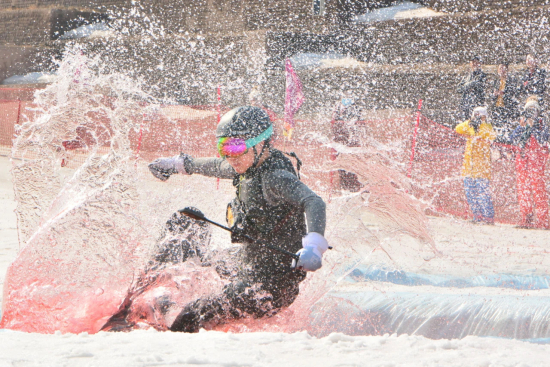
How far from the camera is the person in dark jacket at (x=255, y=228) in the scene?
297cm

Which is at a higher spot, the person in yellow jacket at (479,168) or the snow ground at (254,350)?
the snow ground at (254,350)

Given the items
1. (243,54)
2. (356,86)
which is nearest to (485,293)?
(356,86)

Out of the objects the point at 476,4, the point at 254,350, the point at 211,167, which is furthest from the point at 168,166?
the point at 476,4

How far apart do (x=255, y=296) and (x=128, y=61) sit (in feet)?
52.3

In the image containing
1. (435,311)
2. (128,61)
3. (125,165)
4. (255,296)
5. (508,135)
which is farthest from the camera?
(128,61)

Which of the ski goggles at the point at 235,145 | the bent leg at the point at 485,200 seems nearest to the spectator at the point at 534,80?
the bent leg at the point at 485,200

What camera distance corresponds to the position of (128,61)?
58.4 feet

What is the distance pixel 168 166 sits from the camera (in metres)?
3.65

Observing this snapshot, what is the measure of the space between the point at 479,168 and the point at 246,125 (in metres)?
5.08

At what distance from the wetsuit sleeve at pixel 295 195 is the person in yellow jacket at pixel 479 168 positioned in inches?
196

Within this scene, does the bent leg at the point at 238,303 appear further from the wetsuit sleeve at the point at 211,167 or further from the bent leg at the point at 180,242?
the wetsuit sleeve at the point at 211,167

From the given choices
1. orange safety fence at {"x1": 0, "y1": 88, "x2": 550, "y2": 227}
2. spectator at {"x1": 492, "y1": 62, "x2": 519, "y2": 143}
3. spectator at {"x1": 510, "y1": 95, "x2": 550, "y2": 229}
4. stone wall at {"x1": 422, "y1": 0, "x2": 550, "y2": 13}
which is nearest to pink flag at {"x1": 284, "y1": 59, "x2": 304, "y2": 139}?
orange safety fence at {"x1": 0, "y1": 88, "x2": 550, "y2": 227}

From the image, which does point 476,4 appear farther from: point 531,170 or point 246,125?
point 246,125

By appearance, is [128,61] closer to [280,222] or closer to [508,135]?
[508,135]
